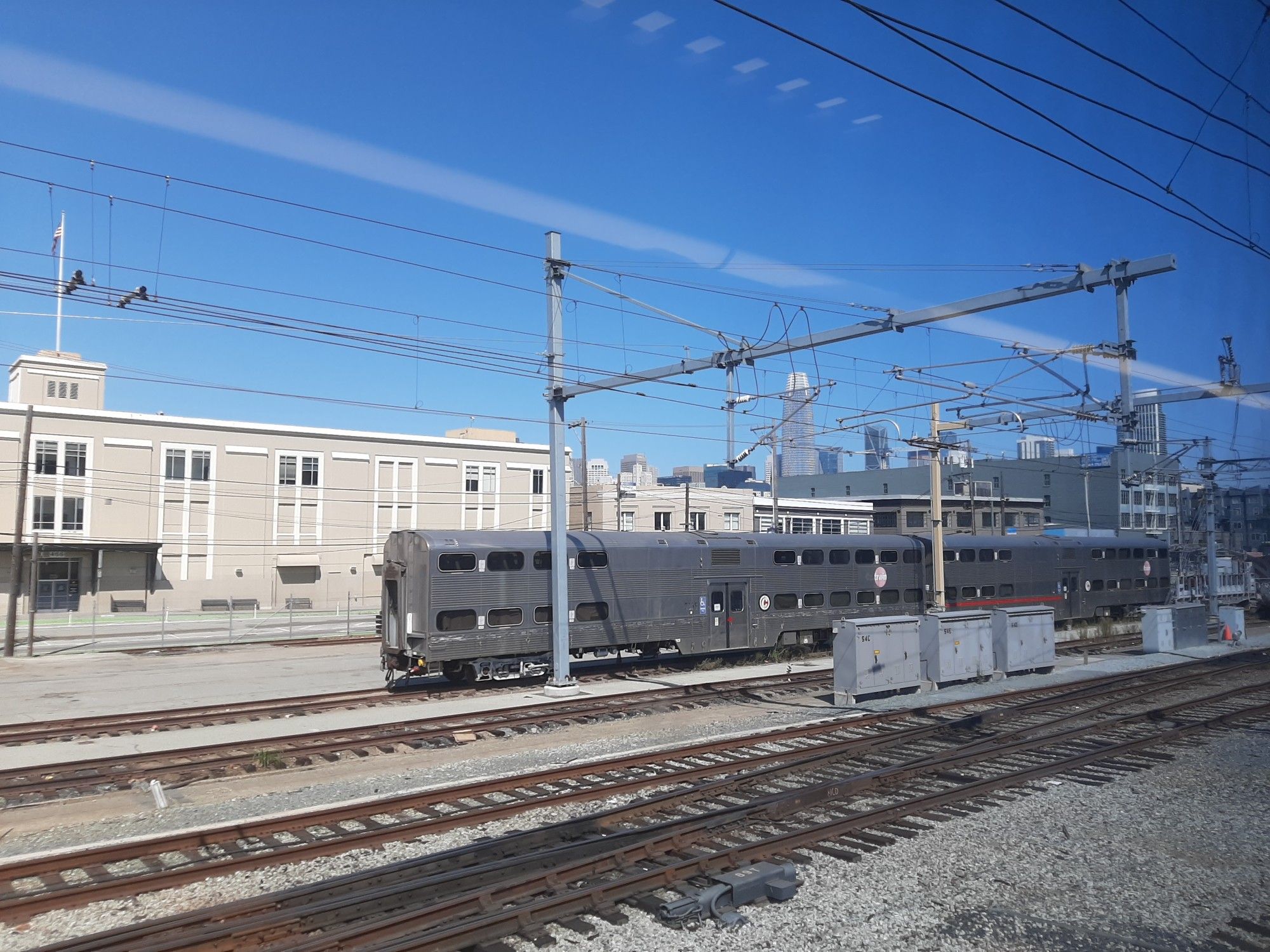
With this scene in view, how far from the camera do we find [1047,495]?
76.7 m

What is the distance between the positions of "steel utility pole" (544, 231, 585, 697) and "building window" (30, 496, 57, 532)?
118 feet

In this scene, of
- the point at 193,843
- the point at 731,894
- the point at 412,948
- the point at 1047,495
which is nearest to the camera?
the point at 412,948

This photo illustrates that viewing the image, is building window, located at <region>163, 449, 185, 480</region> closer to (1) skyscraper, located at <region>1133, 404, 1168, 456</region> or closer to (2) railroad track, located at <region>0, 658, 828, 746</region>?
(2) railroad track, located at <region>0, 658, 828, 746</region>

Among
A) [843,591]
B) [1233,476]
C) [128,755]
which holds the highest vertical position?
[1233,476]

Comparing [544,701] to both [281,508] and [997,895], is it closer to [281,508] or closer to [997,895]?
[997,895]

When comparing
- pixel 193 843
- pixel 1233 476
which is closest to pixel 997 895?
pixel 193 843

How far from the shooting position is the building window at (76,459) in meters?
44.3

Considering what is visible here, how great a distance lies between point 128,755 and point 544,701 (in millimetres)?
7461

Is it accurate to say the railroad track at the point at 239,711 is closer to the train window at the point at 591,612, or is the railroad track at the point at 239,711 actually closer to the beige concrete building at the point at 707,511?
the train window at the point at 591,612

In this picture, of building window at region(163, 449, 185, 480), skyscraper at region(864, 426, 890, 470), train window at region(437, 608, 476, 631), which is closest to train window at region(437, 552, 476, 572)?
train window at region(437, 608, 476, 631)

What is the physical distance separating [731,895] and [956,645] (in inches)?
536

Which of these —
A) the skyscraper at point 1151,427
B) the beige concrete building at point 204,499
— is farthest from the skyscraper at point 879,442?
the beige concrete building at point 204,499

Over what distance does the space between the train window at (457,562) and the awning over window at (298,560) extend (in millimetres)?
33286

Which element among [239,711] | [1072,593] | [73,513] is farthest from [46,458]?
[1072,593]
